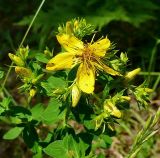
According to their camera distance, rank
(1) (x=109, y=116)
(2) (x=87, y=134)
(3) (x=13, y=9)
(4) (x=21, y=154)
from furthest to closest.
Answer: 1. (3) (x=13, y=9)
2. (4) (x=21, y=154)
3. (2) (x=87, y=134)
4. (1) (x=109, y=116)

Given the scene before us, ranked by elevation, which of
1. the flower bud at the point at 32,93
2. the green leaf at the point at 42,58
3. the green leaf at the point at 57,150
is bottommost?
the green leaf at the point at 57,150

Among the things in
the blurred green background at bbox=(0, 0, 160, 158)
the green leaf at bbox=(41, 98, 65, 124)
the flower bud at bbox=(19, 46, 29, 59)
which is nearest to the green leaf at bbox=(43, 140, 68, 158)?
the green leaf at bbox=(41, 98, 65, 124)

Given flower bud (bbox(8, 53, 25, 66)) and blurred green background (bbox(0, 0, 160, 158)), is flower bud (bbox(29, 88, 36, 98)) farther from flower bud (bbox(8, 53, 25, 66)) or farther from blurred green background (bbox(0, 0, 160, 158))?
blurred green background (bbox(0, 0, 160, 158))

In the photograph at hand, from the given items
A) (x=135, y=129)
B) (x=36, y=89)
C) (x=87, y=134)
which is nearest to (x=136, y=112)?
(x=135, y=129)

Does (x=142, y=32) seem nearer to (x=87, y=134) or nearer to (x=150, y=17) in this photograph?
(x=150, y=17)

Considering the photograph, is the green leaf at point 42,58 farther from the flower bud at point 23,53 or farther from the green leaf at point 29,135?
the green leaf at point 29,135

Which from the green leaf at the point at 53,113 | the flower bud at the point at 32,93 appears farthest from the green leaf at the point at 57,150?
the flower bud at the point at 32,93

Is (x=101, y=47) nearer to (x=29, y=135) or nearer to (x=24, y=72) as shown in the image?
(x=24, y=72)
